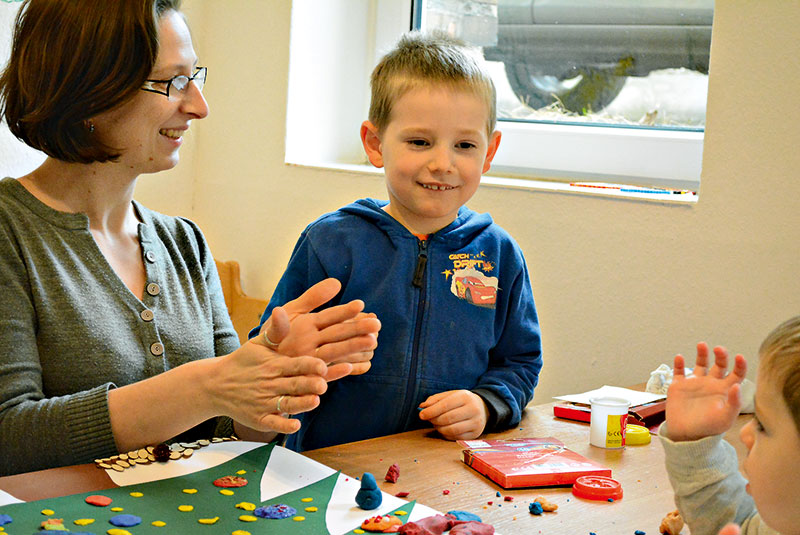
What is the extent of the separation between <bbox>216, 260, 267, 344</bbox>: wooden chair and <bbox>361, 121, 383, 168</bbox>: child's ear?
1027 millimetres

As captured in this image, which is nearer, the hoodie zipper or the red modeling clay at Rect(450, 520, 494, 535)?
the red modeling clay at Rect(450, 520, 494, 535)

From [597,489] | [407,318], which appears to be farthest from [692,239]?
[597,489]

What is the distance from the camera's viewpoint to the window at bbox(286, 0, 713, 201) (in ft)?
6.47

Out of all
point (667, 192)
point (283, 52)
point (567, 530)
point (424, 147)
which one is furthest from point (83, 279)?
point (283, 52)

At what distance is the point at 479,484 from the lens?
3.32 feet

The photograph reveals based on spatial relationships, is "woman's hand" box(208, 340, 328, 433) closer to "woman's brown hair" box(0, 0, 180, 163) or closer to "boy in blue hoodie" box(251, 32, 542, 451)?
"boy in blue hoodie" box(251, 32, 542, 451)

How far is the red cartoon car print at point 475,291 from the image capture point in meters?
1.34

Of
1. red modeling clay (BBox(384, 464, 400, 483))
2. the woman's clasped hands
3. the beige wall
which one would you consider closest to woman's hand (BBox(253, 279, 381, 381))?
the woman's clasped hands

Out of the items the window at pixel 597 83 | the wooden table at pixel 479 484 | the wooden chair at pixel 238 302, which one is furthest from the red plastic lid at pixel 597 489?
the wooden chair at pixel 238 302

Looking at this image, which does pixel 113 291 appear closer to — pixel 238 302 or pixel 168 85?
pixel 168 85

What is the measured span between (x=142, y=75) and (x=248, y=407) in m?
0.53

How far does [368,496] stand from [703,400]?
1.14 feet

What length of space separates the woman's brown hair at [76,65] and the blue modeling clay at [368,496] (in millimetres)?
653

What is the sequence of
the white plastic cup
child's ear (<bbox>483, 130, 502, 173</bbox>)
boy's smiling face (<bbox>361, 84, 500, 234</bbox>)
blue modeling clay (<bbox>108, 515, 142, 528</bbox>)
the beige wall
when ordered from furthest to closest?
the beige wall
child's ear (<bbox>483, 130, 502, 173</bbox>)
boy's smiling face (<bbox>361, 84, 500, 234</bbox>)
the white plastic cup
blue modeling clay (<bbox>108, 515, 142, 528</bbox>)
